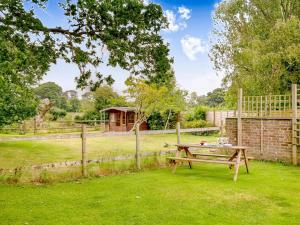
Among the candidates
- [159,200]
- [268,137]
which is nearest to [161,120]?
[268,137]

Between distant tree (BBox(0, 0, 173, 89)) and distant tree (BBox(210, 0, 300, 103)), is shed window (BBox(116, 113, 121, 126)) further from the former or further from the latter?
distant tree (BBox(0, 0, 173, 89))

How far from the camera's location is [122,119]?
3541 centimetres

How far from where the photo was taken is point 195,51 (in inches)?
1289

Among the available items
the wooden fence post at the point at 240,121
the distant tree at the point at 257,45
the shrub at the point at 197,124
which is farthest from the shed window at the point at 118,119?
the wooden fence post at the point at 240,121

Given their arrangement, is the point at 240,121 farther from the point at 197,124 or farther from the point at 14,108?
the point at 197,124

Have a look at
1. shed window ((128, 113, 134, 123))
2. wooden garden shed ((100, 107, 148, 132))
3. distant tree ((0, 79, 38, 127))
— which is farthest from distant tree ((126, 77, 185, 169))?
distant tree ((0, 79, 38, 127))

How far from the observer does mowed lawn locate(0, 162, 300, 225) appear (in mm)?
5484

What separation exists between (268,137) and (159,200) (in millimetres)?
6854

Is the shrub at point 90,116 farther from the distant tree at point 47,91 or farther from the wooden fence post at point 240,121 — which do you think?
the wooden fence post at point 240,121

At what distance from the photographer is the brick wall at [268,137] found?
11.7m

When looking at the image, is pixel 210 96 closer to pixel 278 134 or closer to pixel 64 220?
pixel 278 134

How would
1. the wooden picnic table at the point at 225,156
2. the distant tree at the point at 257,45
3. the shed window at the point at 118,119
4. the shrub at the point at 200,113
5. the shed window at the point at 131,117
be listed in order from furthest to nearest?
the shed window at the point at 118,119
the shed window at the point at 131,117
the shrub at the point at 200,113
the distant tree at the point at 257,45
the wooden picnic table at the point at 225,156

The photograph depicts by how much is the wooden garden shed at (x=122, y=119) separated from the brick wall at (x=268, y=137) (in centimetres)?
2155

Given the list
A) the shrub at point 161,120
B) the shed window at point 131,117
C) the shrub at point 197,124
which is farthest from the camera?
the shed window at point 131,117
